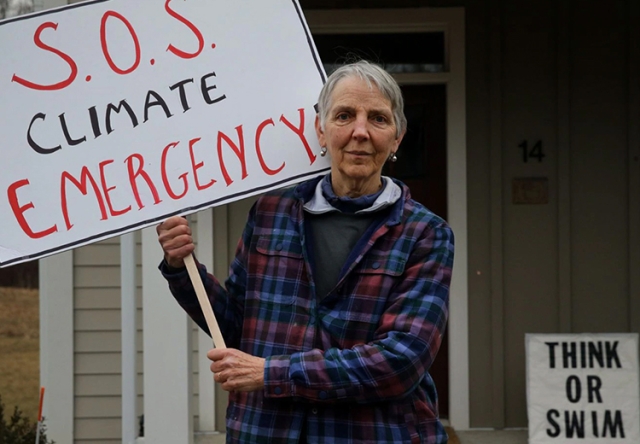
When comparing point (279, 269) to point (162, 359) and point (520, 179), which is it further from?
point (520, 179)

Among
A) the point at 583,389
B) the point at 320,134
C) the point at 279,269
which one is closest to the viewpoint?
the point at 279,269

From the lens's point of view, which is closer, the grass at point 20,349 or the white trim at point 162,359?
the white trim at point 162,359

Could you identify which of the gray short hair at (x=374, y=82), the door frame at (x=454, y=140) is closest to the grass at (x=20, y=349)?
the door frame at (x=454, y=140)

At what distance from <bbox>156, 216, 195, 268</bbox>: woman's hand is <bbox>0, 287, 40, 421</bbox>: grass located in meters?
4.18

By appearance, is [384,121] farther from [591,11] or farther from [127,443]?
[591,11]

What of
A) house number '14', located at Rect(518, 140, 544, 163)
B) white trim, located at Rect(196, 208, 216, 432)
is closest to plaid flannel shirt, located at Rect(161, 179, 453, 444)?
white trim, located at Rect(196, 208, 216, 432)

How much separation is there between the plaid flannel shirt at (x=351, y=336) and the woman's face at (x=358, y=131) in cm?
11

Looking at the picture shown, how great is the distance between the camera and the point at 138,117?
2285 mm

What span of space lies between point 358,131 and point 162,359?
8.08 ft

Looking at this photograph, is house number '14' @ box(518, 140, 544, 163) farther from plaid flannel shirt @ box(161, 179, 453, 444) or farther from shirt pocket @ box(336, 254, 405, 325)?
shirt pocket @ box(336, 254, 405, 325)

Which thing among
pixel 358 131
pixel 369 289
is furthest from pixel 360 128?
pixel 369 289

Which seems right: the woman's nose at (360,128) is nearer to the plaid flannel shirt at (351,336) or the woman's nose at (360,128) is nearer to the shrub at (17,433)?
the plaid flannel shirt at (351,336)

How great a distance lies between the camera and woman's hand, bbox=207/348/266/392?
1.94 meters

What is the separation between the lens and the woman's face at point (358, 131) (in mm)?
2016
